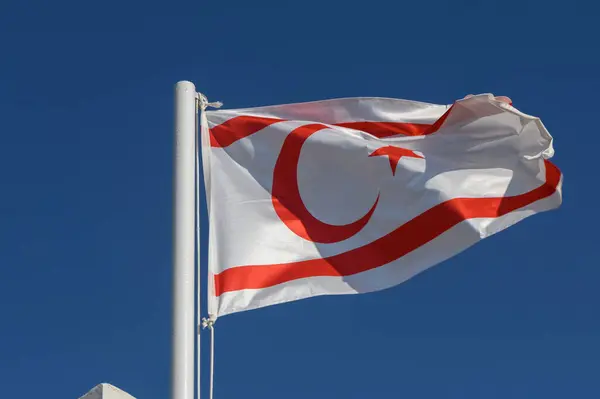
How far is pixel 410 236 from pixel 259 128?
63.4 inches

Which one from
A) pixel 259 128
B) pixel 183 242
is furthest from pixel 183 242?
pixel 259 128

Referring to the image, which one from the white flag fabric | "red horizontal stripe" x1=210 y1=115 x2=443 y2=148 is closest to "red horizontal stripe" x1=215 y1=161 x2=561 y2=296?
the white flag fabric

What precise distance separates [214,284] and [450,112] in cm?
261

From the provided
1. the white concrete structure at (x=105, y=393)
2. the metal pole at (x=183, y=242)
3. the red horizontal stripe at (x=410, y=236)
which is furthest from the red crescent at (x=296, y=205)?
the white concrete structure at (x=105, y=393)

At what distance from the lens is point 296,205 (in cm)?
910

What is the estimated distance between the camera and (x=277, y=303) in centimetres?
859

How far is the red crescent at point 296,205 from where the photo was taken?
29.4 feet

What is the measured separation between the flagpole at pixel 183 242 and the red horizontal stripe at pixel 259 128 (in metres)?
0.97

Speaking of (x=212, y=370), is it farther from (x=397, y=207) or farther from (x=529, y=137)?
(x=529, y=137)

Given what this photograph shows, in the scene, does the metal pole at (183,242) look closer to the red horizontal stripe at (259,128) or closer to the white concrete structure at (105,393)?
the white concrete structure at (105,393)

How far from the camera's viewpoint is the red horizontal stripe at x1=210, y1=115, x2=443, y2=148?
9.22 m

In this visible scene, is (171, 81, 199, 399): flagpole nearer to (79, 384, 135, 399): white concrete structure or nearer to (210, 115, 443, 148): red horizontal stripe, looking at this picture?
(79, 384, 135, 399): white concrete structure

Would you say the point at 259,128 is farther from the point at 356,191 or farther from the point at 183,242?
the point at 183,242

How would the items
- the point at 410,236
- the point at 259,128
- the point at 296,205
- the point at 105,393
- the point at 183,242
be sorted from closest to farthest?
the point at 105,393 → the point at 183,242 → the point at 410,236 → the point at 296,205 → the point at 259,128
